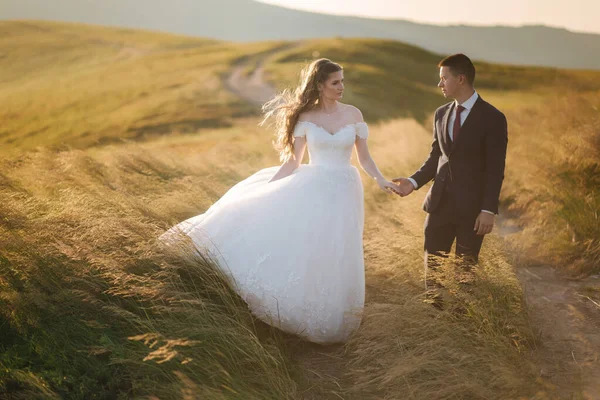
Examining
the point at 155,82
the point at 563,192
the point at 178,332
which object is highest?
the point at 563,192

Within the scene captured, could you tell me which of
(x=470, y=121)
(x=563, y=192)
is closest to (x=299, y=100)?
(x=470, y=121)

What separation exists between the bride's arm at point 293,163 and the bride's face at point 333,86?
0.51 m

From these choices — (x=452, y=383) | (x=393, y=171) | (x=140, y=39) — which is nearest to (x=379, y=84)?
(x=393, y=171)

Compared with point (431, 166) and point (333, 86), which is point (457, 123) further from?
point (333, 86)

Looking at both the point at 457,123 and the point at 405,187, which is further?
the point at 405,187

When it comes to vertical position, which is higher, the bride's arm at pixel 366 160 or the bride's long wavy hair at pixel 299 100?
the bride's long wavy hair at pixel 299 100

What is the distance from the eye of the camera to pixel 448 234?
4.40 m

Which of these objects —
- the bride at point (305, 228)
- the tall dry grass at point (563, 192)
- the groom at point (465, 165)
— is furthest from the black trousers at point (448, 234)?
the tall dry grass at point (563, 192)

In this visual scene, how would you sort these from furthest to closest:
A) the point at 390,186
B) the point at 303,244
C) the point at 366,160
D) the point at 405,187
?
the point at 366,160 → the point at 390,186 → the point at 405,187 → the point at 303,244

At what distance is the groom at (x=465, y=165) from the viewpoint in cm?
390

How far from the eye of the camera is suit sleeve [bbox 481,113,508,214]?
3.87 m

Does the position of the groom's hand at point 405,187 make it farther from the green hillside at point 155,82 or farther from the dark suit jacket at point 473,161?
the green hillside at point 155,82

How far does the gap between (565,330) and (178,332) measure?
3.30 metres

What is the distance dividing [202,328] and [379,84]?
44.8 meters
